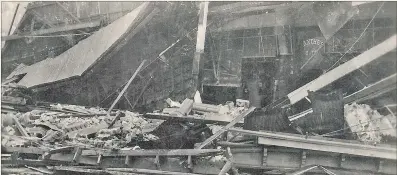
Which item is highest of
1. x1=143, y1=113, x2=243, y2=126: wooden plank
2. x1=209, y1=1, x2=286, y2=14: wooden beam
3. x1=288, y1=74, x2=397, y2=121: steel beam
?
x1=209, y1=1, x2=286, y2=14: wooden beam

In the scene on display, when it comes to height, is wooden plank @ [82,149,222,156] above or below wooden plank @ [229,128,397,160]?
below

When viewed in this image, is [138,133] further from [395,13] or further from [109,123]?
[395,13]

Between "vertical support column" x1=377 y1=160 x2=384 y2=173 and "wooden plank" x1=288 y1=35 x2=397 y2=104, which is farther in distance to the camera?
"wooden plank" x1=288 y1=35 x2=397 y2=104

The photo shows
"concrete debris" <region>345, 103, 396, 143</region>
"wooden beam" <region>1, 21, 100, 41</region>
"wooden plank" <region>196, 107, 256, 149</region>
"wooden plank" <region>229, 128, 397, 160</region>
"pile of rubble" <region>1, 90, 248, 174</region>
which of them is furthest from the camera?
"wooden beam" <region>1, 21, 100, 41</region>

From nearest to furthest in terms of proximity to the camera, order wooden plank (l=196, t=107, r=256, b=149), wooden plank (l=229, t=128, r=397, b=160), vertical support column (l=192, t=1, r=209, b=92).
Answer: wooden plank (l=229, t=128, r=397, b=160)
wooden plank (l=196, t=107, r=256, b=149)
vertical support column (l=192, t=1, r=209, b=92)

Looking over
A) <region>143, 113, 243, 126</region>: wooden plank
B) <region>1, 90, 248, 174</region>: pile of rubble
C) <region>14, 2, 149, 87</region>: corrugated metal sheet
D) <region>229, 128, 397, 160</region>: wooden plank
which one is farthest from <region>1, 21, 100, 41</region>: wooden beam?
<region>229, 128, 397, 160</region>: wooden plank

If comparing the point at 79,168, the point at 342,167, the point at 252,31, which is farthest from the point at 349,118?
the point at 79,168

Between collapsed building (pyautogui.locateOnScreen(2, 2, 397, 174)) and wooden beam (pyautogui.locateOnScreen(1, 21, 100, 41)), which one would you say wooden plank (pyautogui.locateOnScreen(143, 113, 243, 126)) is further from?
wooden beam (pyautogui.locateOnScreen(1, 21, 100, 41))
